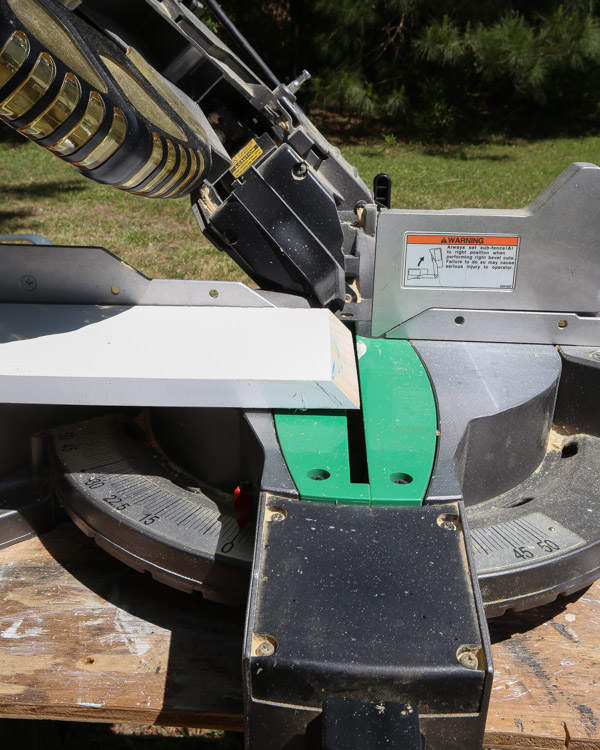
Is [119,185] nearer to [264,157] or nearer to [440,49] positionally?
[264,157]

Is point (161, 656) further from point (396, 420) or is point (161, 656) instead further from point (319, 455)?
point (396, 420)

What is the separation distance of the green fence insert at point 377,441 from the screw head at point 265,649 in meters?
0.22

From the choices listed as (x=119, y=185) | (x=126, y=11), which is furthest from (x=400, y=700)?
(x=126, y=11)

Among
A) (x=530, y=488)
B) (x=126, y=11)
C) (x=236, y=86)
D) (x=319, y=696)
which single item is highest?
(x=126, y=11)

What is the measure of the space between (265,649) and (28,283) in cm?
83

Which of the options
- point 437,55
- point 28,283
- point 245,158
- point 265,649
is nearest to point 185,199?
point 437,55

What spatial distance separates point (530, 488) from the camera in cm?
125

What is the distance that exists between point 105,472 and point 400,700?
2.15 ft

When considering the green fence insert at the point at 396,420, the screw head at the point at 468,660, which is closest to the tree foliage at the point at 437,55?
the green fence insert at the point at 396,420

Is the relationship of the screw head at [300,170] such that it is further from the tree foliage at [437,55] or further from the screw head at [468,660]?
the tree foliage at [437,55]

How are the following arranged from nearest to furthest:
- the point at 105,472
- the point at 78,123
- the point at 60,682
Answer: the point at 78,123
the point at 60,682
the point at 105,472

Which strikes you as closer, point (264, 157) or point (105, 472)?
point (105, 472)

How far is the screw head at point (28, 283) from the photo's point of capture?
1.31 m

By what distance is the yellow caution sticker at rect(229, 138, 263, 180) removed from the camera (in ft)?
4.75
